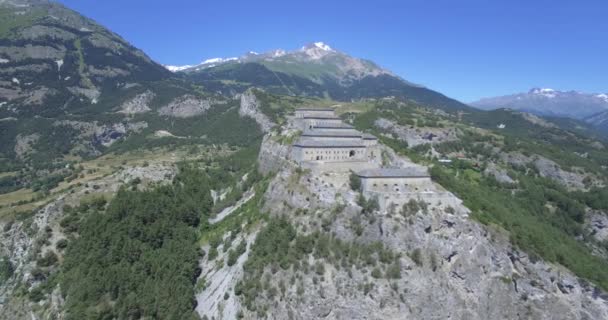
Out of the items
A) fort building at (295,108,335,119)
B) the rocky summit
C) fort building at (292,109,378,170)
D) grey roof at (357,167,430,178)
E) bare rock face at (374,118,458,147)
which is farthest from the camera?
bare rock face at (374,118,458,147)

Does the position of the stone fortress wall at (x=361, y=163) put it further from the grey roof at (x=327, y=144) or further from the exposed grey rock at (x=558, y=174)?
the exposed grey rock at (x=558, y=174)

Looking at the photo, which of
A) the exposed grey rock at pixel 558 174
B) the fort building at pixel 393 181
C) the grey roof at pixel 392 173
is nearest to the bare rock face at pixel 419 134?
the exposed grey rock at pixel 558 174

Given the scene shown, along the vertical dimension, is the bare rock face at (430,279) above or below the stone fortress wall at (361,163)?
below

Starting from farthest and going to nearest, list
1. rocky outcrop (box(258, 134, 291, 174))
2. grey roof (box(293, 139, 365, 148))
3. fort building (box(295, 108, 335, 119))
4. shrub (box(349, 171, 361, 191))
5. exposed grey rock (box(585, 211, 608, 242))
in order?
fort building (box(295, 108, 335, 119)) → exposed grey rock (box(585, 211, 608, 242)) → rocky outcrop (box(258, 134, 291, 174)) → grey roof (box(293, 139, 365, 148)) → shrub (box(349, 171, 361, 191))

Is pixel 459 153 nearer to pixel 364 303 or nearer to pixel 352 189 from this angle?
pixel 352 189

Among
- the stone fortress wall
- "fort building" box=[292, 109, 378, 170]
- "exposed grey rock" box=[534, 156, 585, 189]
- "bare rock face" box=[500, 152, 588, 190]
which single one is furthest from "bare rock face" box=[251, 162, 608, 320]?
"bare rock face" box=[500, 152, 588, 190]

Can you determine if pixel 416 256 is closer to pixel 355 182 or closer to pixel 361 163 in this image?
pixel 355 182

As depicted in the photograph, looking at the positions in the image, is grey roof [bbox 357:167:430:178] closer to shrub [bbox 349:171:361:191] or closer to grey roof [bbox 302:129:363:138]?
shrub [bbox 349:171:361:191]

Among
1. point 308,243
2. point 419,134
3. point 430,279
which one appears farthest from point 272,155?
point 419,134
